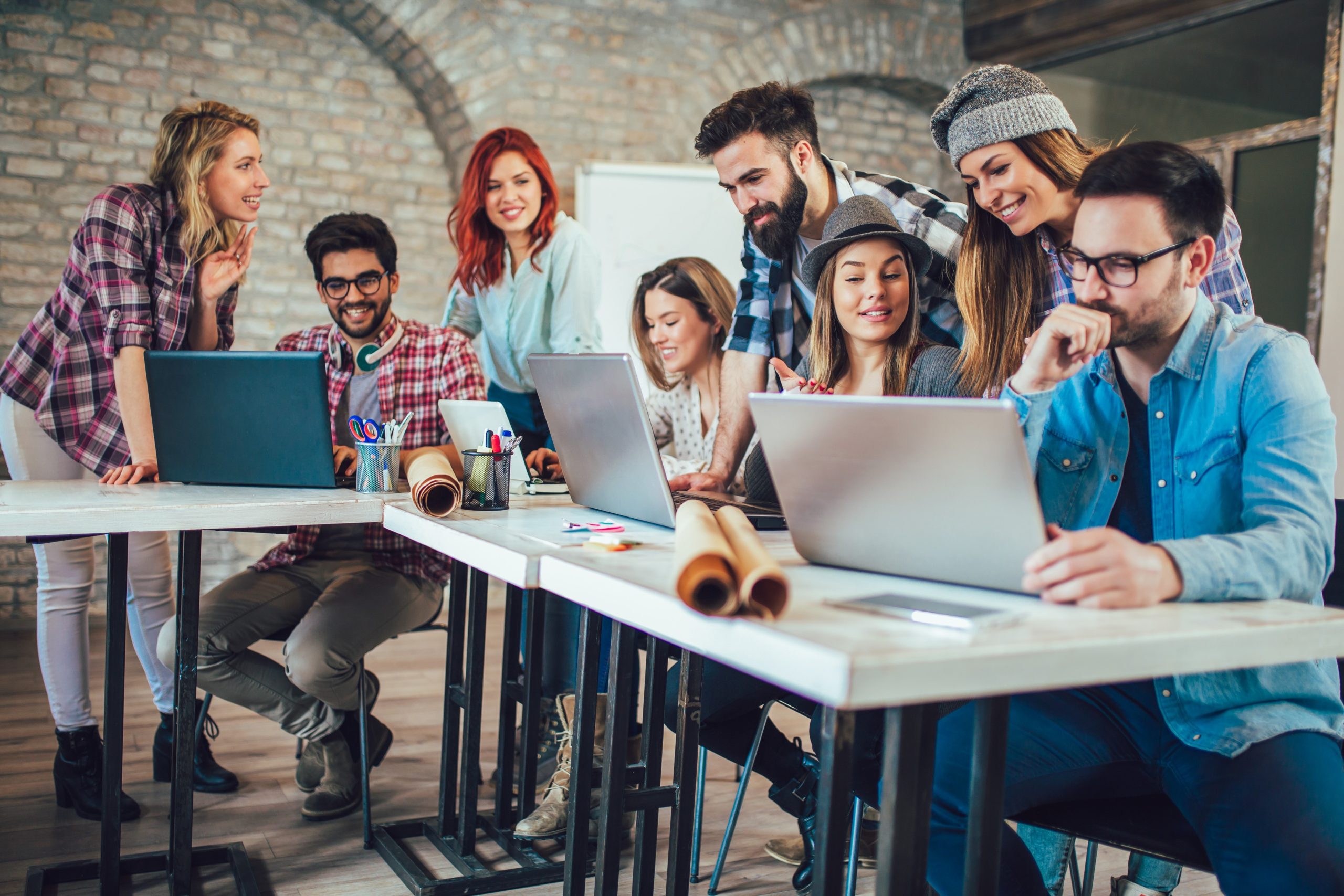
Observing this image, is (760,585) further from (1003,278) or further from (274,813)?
(274,813)

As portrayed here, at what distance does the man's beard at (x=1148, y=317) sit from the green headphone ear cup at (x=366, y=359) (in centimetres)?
166

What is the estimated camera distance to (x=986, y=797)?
101cm

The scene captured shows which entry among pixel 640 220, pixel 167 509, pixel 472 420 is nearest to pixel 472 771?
pixel 472 420

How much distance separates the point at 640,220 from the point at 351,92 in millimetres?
1301

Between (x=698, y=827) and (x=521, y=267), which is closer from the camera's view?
(x=698, y=827)

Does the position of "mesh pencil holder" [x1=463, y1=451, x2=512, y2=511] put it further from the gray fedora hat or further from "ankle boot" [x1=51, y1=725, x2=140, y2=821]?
"ankle boot" [x1=51, y1=725, x2=140, y2=821]

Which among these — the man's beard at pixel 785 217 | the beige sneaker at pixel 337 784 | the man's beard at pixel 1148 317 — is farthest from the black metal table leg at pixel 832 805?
the beige sneaker at pixel 337 784

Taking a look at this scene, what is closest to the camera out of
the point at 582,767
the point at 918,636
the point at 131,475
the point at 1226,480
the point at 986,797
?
the point at 918,636

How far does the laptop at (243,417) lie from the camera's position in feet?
5.96

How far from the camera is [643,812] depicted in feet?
5.28

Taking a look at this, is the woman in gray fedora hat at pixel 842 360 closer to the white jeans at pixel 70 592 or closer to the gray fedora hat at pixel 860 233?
the gray fedora hat at pixel 860 233

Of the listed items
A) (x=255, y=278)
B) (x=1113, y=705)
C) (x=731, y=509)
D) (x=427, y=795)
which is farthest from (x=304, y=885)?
(x=255, y=278)

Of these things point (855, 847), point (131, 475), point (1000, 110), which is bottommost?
point (855, 847)

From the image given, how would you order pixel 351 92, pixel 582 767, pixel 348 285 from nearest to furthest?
pixel 582 767 → pixel 348 285 → pixel 351 92
